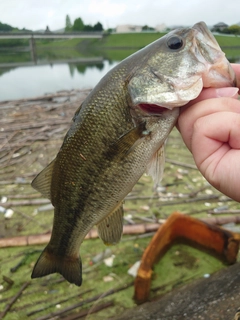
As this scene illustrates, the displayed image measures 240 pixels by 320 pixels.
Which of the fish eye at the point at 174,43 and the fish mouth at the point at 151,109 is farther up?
the fish eye at the point at 174,43

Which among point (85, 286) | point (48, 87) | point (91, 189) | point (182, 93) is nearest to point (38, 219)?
point (85, 286)

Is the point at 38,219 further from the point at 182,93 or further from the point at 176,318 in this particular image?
the point at 182,93

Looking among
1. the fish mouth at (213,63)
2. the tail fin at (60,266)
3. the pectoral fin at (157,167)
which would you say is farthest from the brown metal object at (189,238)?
the fish mouth at (213,63)

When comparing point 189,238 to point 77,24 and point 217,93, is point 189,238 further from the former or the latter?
point 77,24

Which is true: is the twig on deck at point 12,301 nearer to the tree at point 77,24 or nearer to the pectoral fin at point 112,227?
the pectoral fin at point 112,227

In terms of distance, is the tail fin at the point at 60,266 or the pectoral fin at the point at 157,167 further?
the tail fin at the point at 60,266

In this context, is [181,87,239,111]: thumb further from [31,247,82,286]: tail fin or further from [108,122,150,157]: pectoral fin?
[31,247,82,286]: tail fin

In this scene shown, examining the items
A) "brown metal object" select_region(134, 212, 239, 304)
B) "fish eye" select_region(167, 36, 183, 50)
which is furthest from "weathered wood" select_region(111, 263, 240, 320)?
"fish eye" select_region(167, 36, 183, 50)
